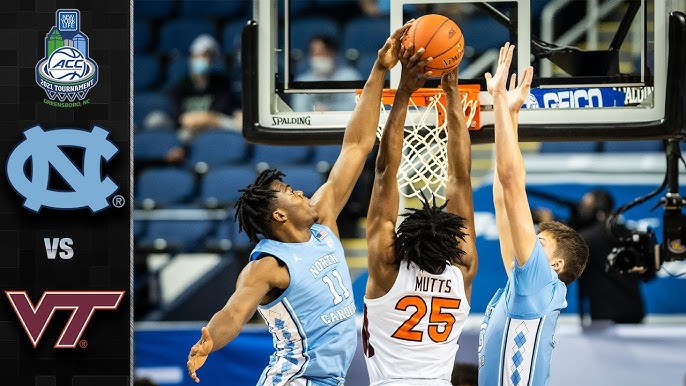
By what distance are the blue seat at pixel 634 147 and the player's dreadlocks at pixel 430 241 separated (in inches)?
234

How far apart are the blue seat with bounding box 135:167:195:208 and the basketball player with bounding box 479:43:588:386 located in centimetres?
538

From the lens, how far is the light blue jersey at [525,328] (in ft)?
16.9

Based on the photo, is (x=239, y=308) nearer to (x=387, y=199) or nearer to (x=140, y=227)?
(x=387, y=199)

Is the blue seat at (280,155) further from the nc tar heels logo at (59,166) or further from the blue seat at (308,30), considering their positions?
the nc tar heels logo at (59,166)

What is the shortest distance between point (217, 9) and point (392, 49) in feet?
25.4

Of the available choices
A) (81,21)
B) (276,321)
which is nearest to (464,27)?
(81,21)

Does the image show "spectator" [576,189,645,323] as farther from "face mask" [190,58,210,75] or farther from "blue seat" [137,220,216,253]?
"face mask" [190,58,210,75]

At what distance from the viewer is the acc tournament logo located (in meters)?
5.80

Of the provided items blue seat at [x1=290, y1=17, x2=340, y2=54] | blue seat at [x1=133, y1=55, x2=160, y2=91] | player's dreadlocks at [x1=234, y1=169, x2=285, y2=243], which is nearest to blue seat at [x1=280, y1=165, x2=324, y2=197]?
blue seat at [x1=290, y1=17, x2=340, y2=54]

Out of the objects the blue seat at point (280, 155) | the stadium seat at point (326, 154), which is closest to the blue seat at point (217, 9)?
the blue seat at point (280, 155)

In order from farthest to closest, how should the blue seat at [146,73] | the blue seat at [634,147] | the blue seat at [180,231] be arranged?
the blue seat at [146,73] < the blue seat at [634,147] < the blue seat at [180,231]

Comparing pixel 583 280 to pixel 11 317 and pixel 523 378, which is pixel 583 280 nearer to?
pixel 523 378

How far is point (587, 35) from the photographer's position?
22.1 feet

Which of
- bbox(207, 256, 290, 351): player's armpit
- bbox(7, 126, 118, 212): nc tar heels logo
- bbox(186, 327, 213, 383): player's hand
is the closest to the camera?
bbox(186, 327, 213, 383): player's hand
